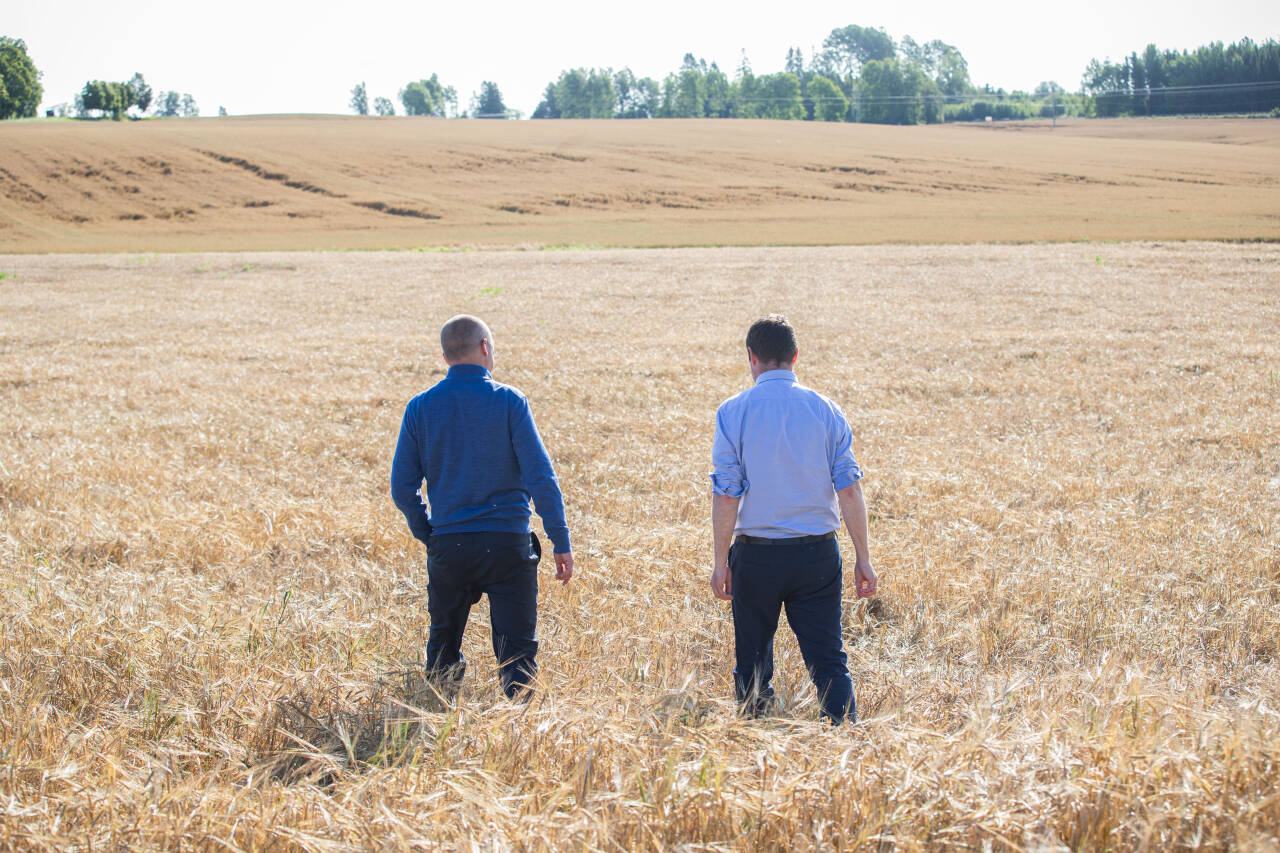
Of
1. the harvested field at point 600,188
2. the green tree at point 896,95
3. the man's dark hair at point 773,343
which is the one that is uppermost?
the green tree at point 896,95

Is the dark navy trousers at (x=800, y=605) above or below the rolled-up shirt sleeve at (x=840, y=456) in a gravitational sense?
below

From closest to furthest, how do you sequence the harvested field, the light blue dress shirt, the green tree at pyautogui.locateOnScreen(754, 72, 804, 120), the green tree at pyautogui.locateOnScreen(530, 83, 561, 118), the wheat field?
the wheat field, the light blue dress shirt, the harvested field, the green tree at pyautogui.locateOnScreen(754, 72, 804, 120), the green tree at pyautogui.locateOnScreen(530, 83, 561, 118)

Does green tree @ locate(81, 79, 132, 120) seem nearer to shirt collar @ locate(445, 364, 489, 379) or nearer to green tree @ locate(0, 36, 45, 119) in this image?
green tree @ locate(0, 36, 45, 119)

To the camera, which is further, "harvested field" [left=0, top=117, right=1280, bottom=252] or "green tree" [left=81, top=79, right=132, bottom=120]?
"green tree" [left=81, top=79, right=132, bottom=120]

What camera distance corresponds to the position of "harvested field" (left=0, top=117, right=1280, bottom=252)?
4806 cm

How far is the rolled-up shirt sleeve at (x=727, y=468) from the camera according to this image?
12.8 feet

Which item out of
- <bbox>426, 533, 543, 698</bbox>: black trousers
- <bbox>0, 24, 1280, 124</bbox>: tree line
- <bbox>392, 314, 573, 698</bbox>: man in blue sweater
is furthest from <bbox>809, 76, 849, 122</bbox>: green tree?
<bbox>426, 533, 543, 698</bbox>: black trousers

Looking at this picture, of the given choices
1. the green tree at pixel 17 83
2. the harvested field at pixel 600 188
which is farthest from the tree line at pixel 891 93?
the harvested field at pixel 600 188

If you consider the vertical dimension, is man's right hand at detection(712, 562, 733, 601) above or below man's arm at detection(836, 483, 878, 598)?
below

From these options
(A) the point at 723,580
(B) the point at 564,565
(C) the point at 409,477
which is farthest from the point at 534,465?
(A) the point at 723,580

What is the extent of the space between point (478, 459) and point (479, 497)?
6.7 inches

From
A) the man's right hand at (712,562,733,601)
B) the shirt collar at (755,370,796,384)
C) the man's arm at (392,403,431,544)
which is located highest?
the shirt collar at (755,370,796,384)

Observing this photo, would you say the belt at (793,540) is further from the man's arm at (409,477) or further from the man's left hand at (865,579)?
the man's arm at (409,477)

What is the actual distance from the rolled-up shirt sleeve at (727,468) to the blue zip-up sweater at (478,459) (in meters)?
0.73
